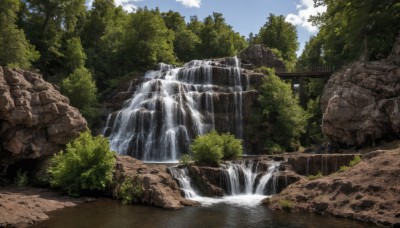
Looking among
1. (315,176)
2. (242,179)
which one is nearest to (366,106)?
(315,176)

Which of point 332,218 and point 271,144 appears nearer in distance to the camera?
point 332,218

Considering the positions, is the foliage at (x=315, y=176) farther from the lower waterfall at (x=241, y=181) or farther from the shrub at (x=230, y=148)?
the shrub at (x=230, y=148)

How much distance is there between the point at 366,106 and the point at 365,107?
10 centimetres

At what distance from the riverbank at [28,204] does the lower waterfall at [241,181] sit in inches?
244

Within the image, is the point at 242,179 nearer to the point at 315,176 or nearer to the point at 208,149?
the point at 208,149

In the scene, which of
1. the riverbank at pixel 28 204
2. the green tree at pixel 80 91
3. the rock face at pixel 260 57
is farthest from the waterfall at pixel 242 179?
the rock face at pixel 260 57

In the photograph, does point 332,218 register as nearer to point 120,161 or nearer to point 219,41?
point 120,161

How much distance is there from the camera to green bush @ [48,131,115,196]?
19.8 meters

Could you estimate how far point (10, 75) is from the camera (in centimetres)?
2298

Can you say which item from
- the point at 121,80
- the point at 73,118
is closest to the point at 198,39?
the point at 121,80

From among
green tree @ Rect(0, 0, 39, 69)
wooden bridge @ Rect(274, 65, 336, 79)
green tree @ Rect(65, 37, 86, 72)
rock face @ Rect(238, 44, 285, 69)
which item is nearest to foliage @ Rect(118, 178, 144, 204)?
green tree @ Rect(0, 0, 39, 69)

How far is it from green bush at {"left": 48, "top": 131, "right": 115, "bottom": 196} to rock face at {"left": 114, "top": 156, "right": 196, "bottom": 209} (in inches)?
39.5

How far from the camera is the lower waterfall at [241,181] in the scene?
71.3 ft

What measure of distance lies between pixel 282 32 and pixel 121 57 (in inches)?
1396
